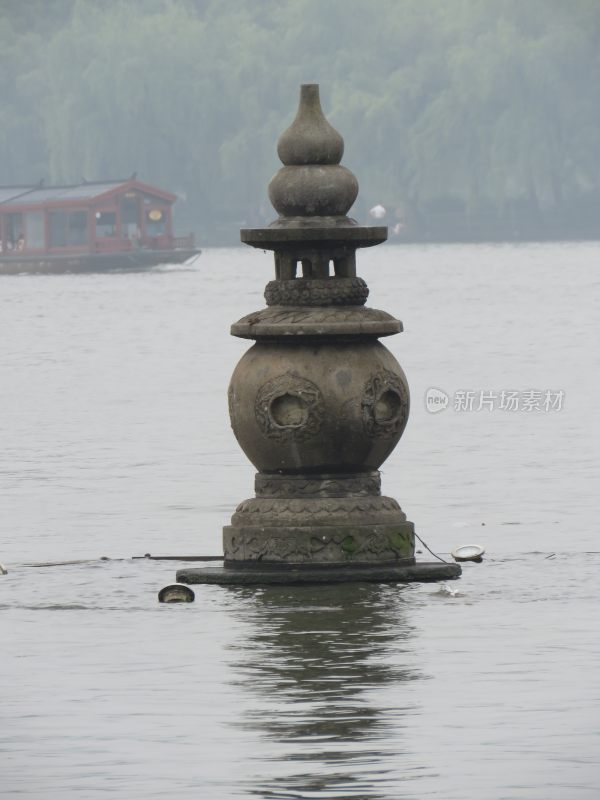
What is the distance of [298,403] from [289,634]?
7.82ft

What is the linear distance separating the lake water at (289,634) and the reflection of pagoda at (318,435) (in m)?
0.40

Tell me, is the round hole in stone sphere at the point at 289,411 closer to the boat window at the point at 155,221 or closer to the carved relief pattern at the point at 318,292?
the carved relief pattern at the point at 318,292

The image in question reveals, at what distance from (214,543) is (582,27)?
120707 mm

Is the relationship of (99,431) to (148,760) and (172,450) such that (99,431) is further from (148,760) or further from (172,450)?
(148,760)

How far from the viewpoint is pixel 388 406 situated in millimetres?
13570

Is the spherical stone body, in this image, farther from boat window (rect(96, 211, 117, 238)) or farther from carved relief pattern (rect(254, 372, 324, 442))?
boat window (rect(96, 211, 117, 238))

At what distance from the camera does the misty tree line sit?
125500mm

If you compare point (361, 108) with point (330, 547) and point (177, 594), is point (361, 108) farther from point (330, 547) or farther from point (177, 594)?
point (177, 594)

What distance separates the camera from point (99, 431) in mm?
27047

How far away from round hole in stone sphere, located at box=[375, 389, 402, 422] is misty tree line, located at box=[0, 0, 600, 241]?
4281 inches

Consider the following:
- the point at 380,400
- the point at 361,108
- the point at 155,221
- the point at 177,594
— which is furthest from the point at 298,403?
the point at 361,108

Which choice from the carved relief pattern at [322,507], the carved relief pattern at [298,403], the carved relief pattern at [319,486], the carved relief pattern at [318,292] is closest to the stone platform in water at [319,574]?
the carved relief pattern at [322,507]

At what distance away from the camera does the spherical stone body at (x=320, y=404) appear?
13383 millimetres

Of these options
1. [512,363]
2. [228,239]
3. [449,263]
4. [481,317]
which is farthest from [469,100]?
[512,363]
